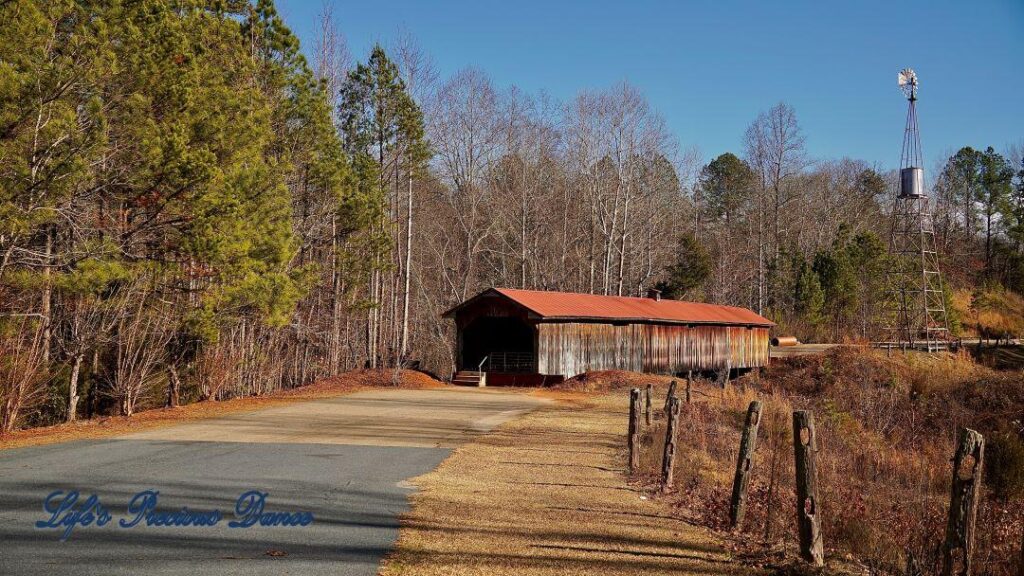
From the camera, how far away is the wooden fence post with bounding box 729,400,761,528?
8289mm

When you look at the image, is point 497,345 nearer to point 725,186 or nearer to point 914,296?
point 914,296

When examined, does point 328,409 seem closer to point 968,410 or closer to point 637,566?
point 637,566

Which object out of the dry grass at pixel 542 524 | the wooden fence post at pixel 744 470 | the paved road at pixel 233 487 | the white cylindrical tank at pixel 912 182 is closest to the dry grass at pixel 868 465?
the wooden fence post at pixel 744 470

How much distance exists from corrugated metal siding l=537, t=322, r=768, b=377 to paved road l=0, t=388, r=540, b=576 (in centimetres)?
1127

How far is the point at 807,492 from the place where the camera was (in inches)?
276

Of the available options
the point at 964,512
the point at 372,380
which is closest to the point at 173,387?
the point at 372,380

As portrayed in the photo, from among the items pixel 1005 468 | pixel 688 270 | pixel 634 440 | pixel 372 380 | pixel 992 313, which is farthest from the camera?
pixel 992 313

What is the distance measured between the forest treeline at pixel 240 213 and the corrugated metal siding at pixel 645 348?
20.5ft

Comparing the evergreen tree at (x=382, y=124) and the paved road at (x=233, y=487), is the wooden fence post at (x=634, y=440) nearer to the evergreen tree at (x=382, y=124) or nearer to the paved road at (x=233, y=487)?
the paved road at (x=233, y=487)

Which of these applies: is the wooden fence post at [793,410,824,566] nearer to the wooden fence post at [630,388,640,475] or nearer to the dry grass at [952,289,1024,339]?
the wooden fence post at [630,388,640,475]

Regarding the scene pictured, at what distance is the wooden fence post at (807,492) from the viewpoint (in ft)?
22.5

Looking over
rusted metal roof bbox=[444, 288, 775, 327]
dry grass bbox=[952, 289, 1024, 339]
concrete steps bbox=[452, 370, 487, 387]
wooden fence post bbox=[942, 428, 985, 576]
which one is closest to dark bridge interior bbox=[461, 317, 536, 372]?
concrete steps bbox=[452, 370, 487, 387]

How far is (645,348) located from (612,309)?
2418mm

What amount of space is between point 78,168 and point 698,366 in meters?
28.4
